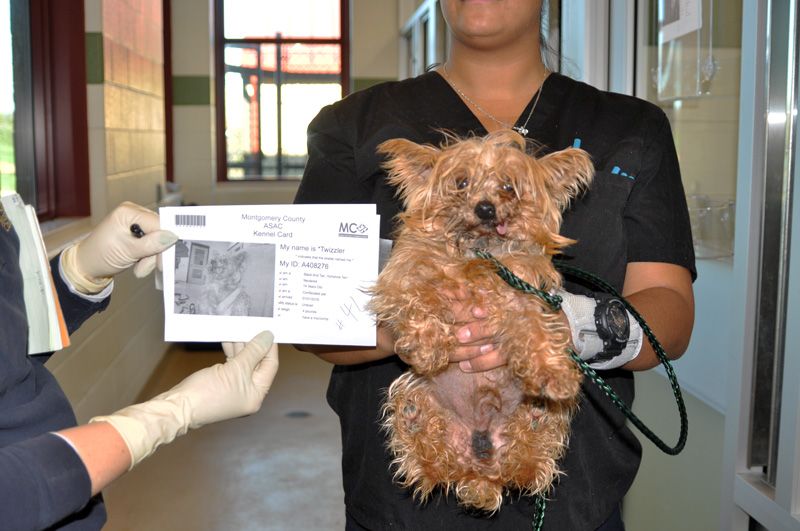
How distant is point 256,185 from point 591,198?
800 centimetres

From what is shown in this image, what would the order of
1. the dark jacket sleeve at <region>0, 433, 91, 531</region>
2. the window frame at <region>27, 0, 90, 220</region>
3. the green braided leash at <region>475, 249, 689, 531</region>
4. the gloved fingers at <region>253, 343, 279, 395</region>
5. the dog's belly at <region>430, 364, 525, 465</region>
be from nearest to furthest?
the dark jacket sleeve at <region>0, 433, 91, 531</region> < the green braided leash at <region>475, 249, 689, 531</region> < the dog's belly at <region>430, 364, 525, 465</region> < the gloved fingers at <region>253, 343, 279, 395</region> < the window frame at <region>27, 0, 90, 220</region>

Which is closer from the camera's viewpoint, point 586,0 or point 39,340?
point 39,340

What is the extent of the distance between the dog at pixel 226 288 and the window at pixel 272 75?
321 inches

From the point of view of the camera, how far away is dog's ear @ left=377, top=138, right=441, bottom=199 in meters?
1.41

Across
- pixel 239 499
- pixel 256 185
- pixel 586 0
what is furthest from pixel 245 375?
pixel 256 185

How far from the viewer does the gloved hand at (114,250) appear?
4.90ft

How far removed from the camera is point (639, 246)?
1525 mm

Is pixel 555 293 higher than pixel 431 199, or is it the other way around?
pixel 431 199

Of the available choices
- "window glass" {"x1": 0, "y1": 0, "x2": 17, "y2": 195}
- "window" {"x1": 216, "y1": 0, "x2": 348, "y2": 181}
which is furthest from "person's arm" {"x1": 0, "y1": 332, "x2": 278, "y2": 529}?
"window" {"x1": 216, "y1": 0, "x2": 348, "y2": 181}

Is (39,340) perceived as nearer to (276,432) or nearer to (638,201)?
(638,201)

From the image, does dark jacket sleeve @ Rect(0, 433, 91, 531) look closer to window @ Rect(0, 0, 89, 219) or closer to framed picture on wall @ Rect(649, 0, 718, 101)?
framed picture on wall @ Rect(649, 0, 718, 101)

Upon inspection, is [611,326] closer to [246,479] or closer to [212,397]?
[212,397]

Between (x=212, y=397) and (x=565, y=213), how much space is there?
71 centimetres

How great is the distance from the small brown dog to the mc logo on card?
0.07m
